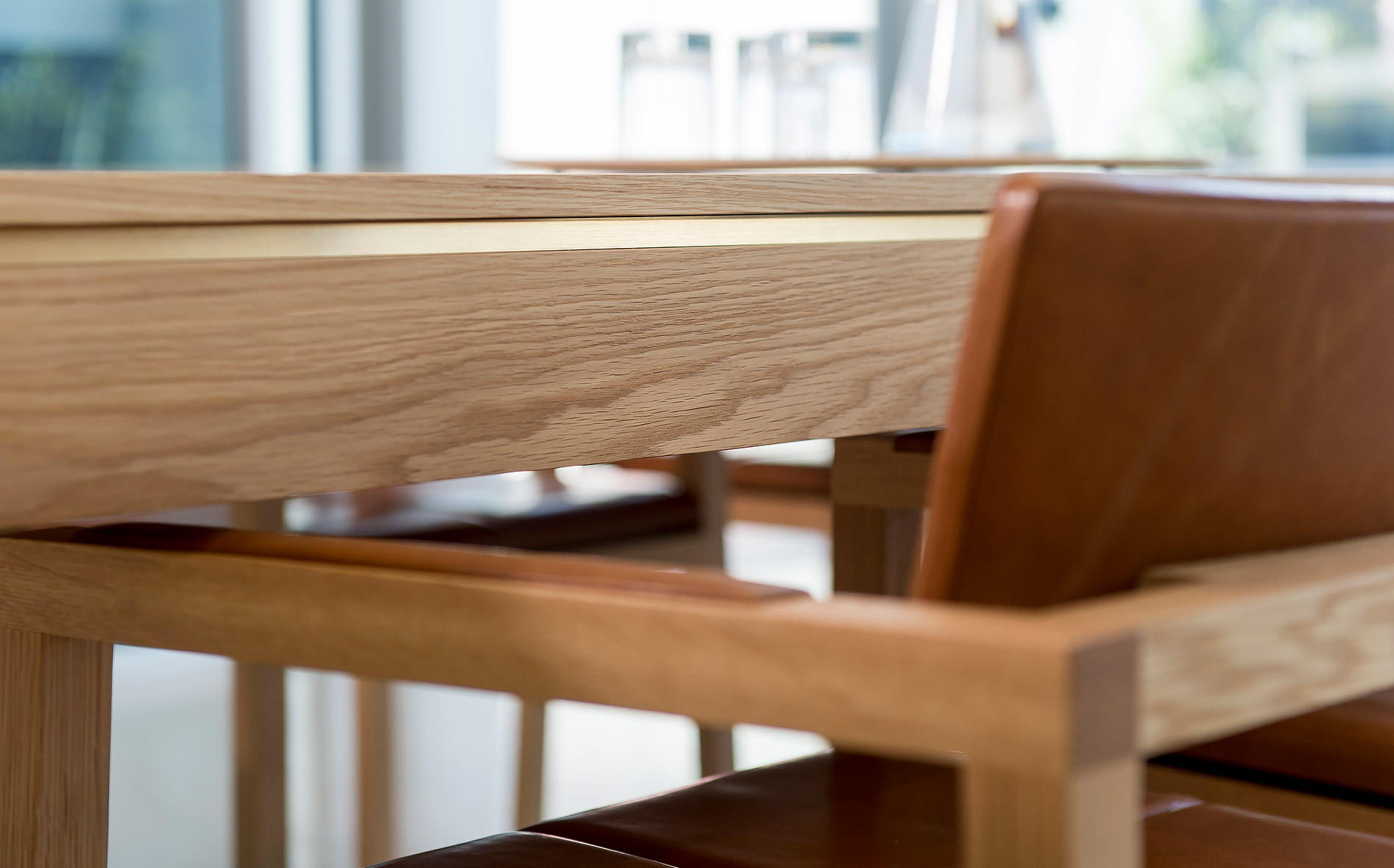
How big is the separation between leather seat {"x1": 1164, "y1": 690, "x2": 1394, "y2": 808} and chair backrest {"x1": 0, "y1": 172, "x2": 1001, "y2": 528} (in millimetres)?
324

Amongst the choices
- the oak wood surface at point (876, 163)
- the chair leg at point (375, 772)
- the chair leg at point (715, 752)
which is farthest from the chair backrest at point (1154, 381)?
the chair leg at point (375, 772)

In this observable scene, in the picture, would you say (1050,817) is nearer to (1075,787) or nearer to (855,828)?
(1075,787)

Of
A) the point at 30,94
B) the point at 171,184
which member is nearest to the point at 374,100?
the point at 30,94

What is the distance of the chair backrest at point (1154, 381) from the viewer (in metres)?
0.51

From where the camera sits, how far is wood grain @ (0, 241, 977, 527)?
0.55 meters

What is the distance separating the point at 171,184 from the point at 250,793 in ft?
3.91

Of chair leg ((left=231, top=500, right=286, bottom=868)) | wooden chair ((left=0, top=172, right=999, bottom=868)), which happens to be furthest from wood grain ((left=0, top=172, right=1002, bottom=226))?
chair leg ((left=231, top=500, right=286, bottom=868))

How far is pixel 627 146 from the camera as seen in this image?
4.22ft

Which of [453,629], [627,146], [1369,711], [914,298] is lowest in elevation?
[1369,711]

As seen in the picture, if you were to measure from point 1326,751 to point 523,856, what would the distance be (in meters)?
0.46

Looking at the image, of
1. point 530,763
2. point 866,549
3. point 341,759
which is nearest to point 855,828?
point 866,549

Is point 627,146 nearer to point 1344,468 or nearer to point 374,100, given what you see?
point 1344,468

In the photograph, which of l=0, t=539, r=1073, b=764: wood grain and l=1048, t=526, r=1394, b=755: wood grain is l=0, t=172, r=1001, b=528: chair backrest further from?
l=1048, t=526, r=1394, b=755: wood grain

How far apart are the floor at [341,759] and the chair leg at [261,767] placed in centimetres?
33
